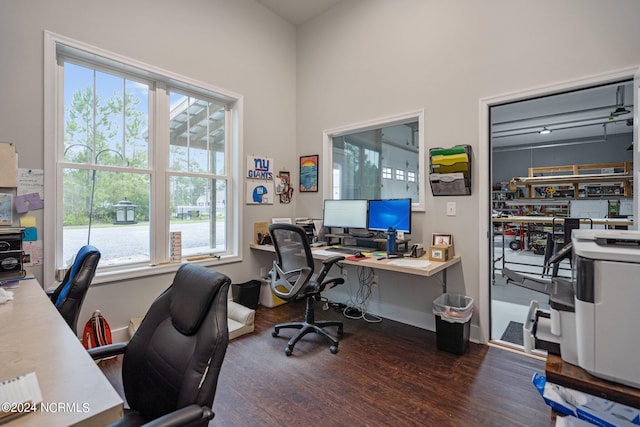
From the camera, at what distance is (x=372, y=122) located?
3.40 metres

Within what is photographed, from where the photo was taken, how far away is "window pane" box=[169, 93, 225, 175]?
3.13 m

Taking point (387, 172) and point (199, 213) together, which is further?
point (387, 172)

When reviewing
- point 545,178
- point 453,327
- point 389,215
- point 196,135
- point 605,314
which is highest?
point 196,135

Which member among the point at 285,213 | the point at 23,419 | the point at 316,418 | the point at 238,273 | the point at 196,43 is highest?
the point at 196,43

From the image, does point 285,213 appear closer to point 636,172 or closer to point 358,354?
point 358,354

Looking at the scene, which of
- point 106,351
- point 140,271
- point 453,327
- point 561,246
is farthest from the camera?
point 140,271

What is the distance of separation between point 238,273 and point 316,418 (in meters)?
2.10

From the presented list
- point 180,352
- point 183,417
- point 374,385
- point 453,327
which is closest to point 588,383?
point 183,417

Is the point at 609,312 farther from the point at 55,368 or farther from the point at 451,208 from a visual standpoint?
the point at 451,208

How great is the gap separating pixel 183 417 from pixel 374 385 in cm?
156

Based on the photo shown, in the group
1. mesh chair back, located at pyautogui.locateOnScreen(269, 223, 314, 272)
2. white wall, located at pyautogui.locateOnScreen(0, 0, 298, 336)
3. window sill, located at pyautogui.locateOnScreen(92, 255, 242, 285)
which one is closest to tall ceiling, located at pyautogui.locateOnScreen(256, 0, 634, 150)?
white wall, located at pyautogui.locateOnScreen(0, 0, 298, 336)

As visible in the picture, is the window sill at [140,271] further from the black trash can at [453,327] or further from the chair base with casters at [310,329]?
the black trash can at [453,327]

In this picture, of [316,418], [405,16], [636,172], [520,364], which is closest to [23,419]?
[316,418]

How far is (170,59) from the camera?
9.71ft
